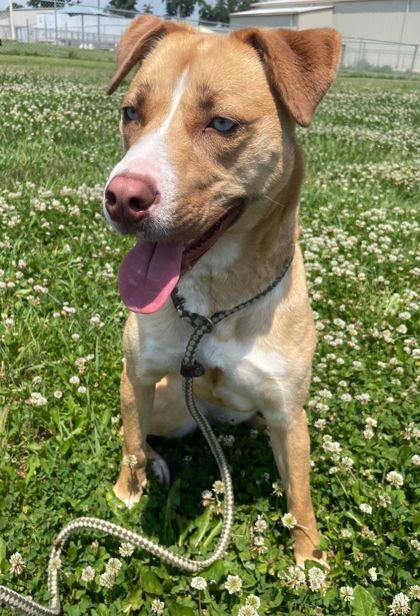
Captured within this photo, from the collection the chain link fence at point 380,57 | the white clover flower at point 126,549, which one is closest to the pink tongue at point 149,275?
the white clover flower at point 126,549

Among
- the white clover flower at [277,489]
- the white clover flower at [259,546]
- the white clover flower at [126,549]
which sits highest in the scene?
the white clover flower at [126,549]

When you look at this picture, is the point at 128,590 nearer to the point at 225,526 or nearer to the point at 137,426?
the point at 225,526

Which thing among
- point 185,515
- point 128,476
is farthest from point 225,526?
point 128,476

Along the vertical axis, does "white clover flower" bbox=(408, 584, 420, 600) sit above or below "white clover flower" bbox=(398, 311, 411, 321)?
above

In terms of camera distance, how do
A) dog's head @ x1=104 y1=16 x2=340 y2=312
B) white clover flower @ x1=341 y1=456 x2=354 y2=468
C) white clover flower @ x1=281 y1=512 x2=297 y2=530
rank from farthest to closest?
white clover flower @ x1=341 y1=456 x2=354 y2=468 < white clover flower @ x1=281 y1=512 x2=297 y2=530 < dog's head @ x1=104 y1=16 x2=340 y2=312

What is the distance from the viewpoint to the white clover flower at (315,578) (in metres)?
2.56

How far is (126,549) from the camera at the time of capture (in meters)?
2.70

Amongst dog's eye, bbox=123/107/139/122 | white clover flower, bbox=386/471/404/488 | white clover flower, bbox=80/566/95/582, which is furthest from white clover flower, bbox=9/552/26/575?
dog's eye, bbox=123/107/139/122

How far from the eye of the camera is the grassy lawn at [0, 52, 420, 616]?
2686 mm

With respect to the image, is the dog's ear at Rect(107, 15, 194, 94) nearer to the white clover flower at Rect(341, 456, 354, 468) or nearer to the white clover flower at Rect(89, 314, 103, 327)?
the white clover flower at Rect(89, 314, 103, 327)

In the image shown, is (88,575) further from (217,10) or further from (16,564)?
(217,10)

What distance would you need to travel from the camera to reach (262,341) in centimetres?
280

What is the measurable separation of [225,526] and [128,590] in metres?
0.55

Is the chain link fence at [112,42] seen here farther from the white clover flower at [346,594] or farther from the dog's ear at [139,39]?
the white clover flower at [346,594]
